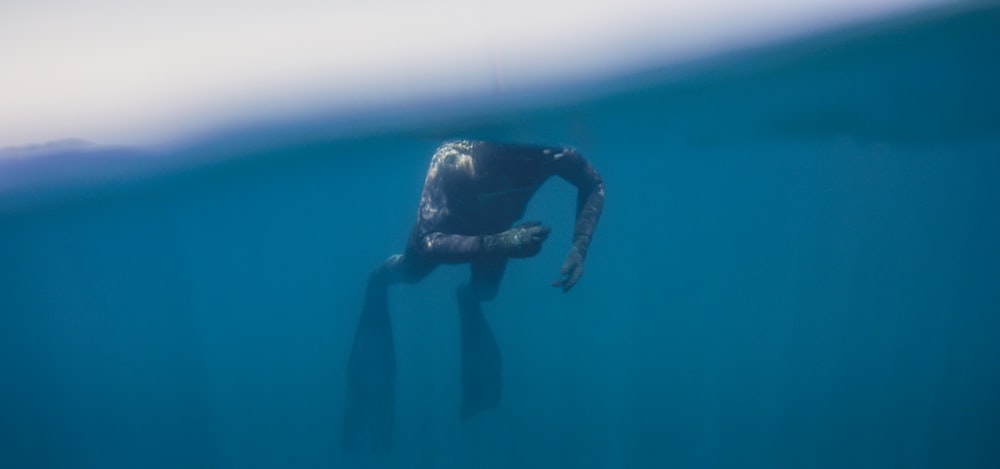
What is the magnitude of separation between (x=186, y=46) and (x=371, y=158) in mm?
3103

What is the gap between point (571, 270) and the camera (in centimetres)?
478

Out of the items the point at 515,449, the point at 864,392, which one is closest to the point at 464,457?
the point at 515,449

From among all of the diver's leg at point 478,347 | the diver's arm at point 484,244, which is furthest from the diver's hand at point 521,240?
the diver's leg at point 478,347

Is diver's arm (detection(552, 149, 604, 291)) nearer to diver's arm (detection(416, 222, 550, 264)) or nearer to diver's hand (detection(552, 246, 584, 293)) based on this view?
diver's hand (detection(552, 246, 584, 293))

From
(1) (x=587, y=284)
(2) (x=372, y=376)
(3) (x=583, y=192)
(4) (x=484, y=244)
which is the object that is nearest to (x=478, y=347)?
(2) (x=372, y=376)

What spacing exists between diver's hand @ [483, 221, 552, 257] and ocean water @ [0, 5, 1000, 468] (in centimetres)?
185

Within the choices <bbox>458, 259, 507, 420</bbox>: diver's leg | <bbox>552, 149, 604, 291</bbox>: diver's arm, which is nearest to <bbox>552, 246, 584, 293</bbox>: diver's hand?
<bbox>552, 149, 604, 291</bbox>: diver's arm

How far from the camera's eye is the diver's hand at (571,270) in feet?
15.1

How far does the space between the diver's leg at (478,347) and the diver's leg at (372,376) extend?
829mm

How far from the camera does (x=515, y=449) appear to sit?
8422 mm

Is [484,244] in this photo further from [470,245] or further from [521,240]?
[521,240]

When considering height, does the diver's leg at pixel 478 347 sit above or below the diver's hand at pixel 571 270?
below

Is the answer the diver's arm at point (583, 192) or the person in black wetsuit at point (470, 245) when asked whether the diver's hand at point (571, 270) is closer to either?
the person in black wetsuit at point (470, 245)

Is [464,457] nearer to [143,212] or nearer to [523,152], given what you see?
[523,152]
